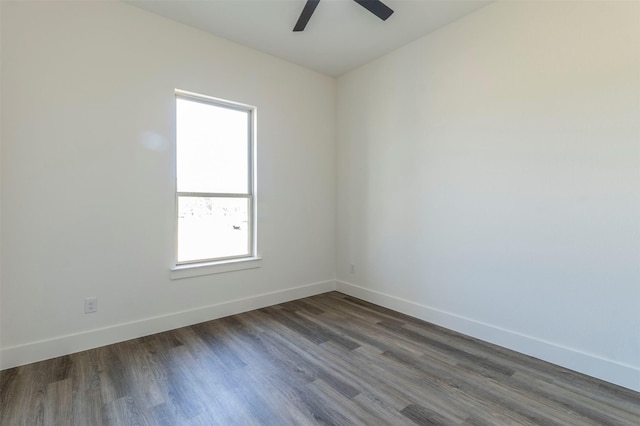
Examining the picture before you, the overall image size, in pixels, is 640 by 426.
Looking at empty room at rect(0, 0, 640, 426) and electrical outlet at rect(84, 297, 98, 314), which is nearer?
empty room at rect(0, 0, 640, 426)

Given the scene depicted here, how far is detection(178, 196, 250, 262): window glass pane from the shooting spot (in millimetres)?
3033

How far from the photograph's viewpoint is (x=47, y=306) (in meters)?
2.31

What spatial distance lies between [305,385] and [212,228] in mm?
1898

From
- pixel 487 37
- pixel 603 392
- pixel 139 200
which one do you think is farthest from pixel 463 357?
pixel 139 200

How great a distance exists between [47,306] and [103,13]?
242cm

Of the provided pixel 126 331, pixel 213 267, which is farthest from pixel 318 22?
pixel 126 331

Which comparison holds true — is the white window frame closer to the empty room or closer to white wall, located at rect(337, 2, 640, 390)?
the empty room

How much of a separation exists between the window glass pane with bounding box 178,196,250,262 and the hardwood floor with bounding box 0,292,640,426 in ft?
2.70

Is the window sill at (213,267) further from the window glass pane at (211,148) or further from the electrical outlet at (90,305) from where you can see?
the window glass pane at (211,148)

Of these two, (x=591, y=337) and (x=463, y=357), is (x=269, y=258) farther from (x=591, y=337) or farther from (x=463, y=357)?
(x=591, y=337)

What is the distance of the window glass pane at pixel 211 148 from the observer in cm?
301

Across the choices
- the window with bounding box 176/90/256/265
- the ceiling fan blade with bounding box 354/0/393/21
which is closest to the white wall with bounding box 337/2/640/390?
the ceiling fan blade with bounding box 354/0/393/21

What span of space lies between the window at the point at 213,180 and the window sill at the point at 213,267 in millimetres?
93

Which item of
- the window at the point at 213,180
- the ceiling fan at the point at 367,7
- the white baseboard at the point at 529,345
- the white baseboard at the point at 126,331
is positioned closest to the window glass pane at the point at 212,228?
the window at the point at 213,180
